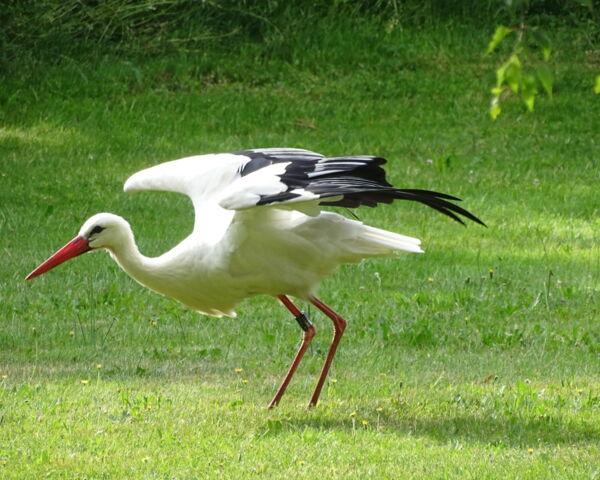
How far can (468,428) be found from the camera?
5.33 metres

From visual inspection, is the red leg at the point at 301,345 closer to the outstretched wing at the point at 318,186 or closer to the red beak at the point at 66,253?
the outstretched wing at the point at 318,186

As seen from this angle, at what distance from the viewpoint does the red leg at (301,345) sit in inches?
229

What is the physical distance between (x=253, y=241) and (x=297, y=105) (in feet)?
27.3

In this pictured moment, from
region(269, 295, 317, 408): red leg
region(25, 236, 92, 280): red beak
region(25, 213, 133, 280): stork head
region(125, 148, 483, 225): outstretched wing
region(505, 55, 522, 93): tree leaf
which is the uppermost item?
region(505, 55, 522, 93): tree leaf

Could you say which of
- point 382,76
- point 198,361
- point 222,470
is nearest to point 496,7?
point 382,76

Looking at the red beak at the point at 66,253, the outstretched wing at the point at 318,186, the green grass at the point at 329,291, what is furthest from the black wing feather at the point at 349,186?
the red beak at the point at 66,253

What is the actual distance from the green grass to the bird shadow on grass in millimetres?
16

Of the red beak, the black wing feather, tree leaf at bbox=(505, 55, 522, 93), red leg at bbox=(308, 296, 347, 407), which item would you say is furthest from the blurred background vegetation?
tree leaf at bbox=(505, 55, 522, 93)

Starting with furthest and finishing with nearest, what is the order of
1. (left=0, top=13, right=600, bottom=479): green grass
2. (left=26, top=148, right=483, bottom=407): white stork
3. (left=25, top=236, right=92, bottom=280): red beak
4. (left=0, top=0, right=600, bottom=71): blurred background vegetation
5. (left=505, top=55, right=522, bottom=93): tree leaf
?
(left=0, top=0, right=600, bottom=71): blurred background vegetation → (left=25, top=236, right=92, bottom=280): red beak → (left=26, top=148, right=483, bottom=407): white stork → (left=0, top=13, right=600, bottom=479): green grass → (left=505, top=55, right=522, bottom=93): tree leaf

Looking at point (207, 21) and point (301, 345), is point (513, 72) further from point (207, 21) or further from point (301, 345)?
point (207, 21)

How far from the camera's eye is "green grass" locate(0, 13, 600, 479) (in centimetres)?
509

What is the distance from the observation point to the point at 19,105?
1355 centimetres

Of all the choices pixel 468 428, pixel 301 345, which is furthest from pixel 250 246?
pixel 468 428

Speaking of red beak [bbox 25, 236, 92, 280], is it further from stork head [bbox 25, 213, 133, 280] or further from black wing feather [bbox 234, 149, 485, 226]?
black wing feather [bbox 234, 149, 485, 226]
